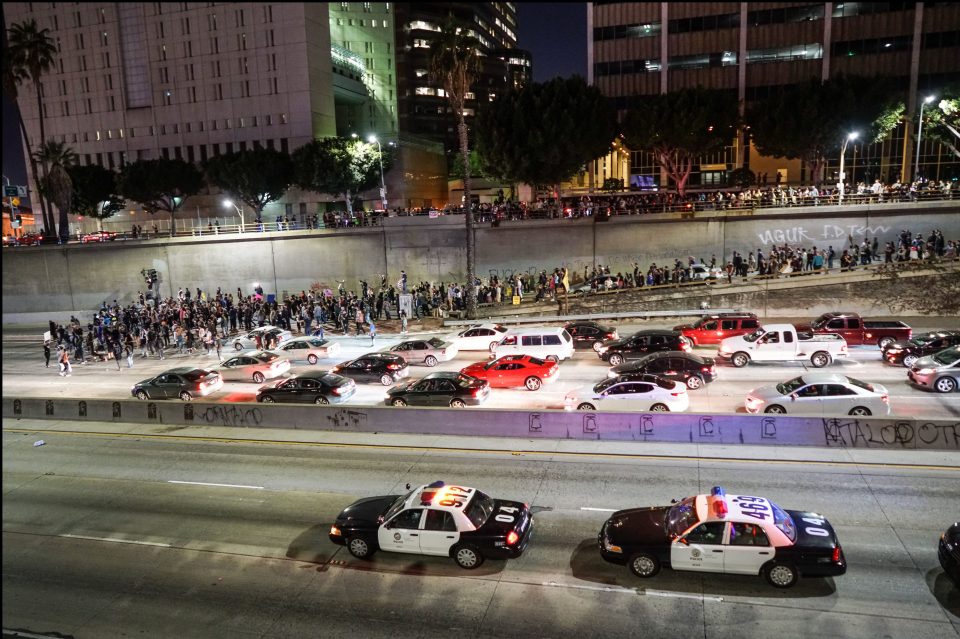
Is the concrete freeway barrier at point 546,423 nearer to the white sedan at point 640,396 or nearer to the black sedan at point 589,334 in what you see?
the white sedan at point 640,396

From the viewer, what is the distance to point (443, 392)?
22.9 m

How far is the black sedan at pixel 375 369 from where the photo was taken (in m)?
27.1

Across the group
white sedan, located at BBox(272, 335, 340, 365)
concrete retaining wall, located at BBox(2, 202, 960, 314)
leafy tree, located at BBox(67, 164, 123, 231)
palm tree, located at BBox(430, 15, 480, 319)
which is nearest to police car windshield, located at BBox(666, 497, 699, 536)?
white sedan, located at BBox(272, 335, 340, 365)

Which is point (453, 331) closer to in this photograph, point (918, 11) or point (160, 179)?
point (160, 179)

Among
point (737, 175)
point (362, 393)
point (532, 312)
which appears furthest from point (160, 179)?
point (737, 175)

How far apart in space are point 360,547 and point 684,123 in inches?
1771

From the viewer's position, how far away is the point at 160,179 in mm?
64375

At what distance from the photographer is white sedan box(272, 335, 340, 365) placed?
3189cm

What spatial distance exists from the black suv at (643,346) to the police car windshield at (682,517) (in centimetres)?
1440

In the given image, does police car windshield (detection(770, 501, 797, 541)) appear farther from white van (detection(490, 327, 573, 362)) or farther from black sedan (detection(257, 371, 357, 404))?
black sedan (detection(257, 371, 357, 404))

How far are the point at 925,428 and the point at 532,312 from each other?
74.0 feet

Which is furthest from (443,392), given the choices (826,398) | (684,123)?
(684,123)

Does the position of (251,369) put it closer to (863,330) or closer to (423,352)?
(423,352)

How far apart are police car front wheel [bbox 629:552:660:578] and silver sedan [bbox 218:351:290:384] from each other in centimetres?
2092
